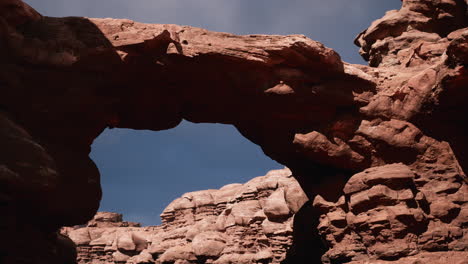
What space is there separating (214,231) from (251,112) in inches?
616

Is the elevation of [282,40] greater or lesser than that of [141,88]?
greater

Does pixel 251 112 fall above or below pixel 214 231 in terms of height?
below

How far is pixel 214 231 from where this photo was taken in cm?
2944

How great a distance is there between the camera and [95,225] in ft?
144

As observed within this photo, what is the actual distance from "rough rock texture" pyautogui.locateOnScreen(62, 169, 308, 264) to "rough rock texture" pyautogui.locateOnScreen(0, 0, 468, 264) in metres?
6.67

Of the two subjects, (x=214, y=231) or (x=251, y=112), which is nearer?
(x=251, y=112)

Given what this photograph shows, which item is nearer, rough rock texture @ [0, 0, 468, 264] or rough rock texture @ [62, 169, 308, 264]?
rough rock texture @ [0, 0, 468, 264]

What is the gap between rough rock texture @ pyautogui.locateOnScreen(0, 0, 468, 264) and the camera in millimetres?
12484

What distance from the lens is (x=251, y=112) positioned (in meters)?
15.7

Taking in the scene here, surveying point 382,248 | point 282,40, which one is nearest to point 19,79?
point 282,40

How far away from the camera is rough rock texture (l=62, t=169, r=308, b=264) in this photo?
83.0 feet

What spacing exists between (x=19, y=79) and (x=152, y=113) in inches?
172

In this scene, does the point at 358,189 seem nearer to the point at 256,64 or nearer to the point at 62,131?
the point at 256,64

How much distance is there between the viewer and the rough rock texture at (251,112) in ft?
41.0
